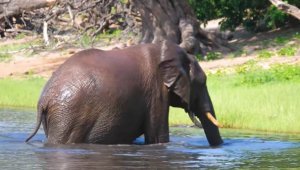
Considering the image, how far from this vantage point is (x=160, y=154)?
11.4 m

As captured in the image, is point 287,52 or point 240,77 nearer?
point 240,77

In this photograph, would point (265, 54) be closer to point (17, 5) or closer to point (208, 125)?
point (17, 5)

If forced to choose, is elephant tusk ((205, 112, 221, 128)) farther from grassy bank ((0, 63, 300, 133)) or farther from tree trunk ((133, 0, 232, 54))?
tree trunk ((133, 0, 232, 54))

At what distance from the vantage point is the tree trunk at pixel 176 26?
2419cm

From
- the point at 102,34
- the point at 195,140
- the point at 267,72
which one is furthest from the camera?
the point at 102,34

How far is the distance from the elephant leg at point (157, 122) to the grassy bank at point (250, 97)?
3.22 metres

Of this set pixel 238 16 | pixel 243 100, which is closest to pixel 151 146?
pixel 243 100

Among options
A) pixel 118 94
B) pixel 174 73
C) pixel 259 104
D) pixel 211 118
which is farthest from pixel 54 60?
pixel 118 94

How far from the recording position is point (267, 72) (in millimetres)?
20078

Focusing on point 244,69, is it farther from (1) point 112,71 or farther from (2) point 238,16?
(1) point 112,71

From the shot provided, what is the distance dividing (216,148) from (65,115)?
7.03 feet

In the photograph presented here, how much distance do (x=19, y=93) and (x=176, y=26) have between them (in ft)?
18.5

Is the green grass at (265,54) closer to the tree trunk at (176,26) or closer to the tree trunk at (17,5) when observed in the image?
the tree trunk at (176,26)

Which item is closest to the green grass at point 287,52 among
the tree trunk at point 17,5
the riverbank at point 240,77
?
the riverbank at point 240,77
